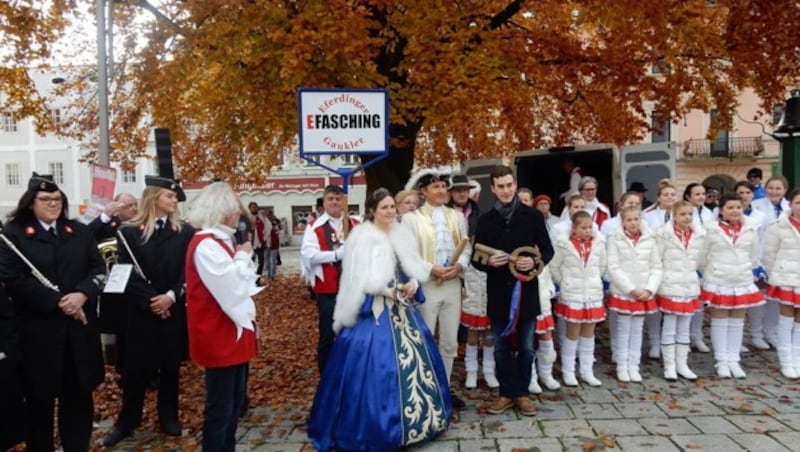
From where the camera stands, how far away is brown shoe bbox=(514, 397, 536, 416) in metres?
4.99

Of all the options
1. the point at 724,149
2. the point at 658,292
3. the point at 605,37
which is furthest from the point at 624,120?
the point at 724,149

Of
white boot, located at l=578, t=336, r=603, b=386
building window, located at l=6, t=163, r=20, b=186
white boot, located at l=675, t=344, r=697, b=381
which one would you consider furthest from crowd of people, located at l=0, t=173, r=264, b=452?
building window, located at l=6, t=163, r=20, b=186

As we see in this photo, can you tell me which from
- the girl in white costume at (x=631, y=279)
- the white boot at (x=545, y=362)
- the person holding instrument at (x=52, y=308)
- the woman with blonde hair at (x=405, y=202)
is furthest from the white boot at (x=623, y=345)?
the person holding instrument at (x=52, y=308)

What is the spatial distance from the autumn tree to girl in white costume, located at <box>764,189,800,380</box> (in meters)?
3.92

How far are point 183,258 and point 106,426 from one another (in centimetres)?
165

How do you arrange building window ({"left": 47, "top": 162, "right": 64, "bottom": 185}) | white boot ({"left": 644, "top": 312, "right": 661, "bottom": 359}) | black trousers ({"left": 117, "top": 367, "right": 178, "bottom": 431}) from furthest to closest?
building window ({"left": 47, "top": 162, "right": 64, "bottom": 185}) → white boot ({"left": 644, "top": 312, "right": 661, "bottom": 359}) → black trousers ({"left": 117, "top": 367, "right": 178, "bottom": 431})

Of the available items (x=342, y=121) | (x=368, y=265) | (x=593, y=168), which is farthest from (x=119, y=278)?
(x=593, y=168)

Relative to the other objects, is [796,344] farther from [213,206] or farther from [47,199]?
[47,199]

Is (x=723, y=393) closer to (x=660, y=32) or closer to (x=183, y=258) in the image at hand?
(x=183, y=258)

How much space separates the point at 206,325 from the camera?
3783 mm

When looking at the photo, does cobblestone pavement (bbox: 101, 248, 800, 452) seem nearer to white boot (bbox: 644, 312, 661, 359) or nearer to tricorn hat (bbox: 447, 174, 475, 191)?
white boot (bbox: 644, 312, 661, 359)

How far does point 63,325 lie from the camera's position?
3.95m

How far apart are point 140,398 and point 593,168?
8871 mm

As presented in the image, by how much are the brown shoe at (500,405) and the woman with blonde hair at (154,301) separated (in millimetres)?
2533
